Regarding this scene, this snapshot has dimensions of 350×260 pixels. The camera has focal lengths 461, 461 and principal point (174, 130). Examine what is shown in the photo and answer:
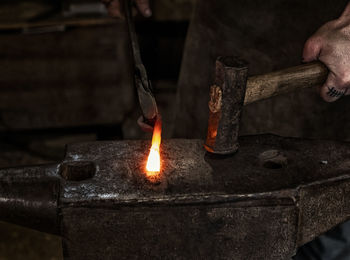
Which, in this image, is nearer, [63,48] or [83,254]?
[83,254]

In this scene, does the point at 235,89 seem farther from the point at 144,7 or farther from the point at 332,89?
the point at 144,7

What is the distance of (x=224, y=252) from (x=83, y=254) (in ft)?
1.33

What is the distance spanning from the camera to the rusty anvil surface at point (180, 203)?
50.1 inches

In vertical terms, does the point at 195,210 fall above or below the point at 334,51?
below

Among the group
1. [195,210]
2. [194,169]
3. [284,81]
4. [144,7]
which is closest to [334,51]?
[284,81]

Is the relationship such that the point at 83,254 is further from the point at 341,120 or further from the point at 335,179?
the point at 341,120

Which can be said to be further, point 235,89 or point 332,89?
point 332,89

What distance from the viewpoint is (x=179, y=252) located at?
1.33 meters

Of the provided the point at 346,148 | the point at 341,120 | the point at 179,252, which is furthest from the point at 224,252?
the point at 341,120

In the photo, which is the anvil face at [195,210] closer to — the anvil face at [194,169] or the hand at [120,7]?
the anvil face at [194,169]

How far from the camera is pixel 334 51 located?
5.02 feet

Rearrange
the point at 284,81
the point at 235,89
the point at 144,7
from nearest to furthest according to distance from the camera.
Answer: the point at 235,89 → the point at 284,81 → the point at 144,7

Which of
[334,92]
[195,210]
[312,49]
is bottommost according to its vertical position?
[195,210]

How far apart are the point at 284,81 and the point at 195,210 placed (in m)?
0.54
